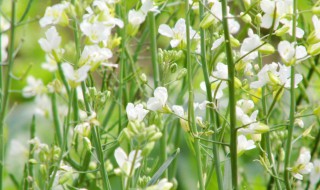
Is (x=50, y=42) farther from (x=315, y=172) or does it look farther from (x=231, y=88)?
(x=315, y=172)

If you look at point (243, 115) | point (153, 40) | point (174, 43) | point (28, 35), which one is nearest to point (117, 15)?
point (153, 40)

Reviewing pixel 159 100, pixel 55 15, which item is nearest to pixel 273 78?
pixel 159 100

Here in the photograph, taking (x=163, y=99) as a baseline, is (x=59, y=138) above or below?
below

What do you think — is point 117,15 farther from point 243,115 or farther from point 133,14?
point 243,115

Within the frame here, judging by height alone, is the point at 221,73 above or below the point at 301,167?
above

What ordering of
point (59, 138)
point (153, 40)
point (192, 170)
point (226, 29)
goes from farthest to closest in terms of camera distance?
point (192, 170), point (59, 138), point (153, 40), point (226, 29)

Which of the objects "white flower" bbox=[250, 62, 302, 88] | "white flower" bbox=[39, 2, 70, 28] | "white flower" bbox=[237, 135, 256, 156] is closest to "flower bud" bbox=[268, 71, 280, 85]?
"white flower" bbox=[250, 62, 302, 88]

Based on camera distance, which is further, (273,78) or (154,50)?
(154,50)
